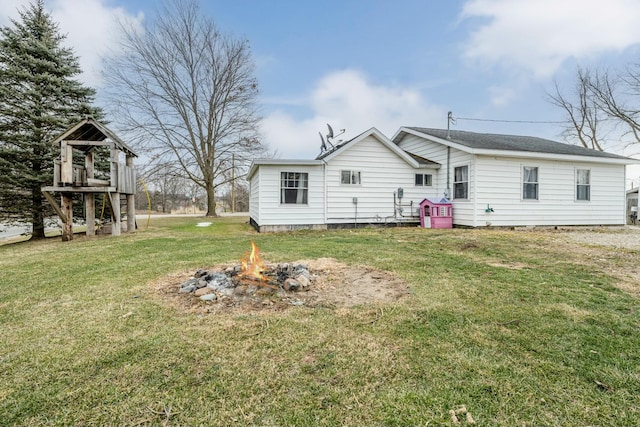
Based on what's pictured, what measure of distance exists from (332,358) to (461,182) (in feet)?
34.6

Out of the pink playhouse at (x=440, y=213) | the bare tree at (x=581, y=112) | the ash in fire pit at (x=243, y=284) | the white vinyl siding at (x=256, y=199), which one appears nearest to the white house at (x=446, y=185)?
the white vinyl siding at (x=256, y=199)

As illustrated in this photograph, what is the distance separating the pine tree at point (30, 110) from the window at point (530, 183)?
16614 mm

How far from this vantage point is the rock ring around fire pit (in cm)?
322

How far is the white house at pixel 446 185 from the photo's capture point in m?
10.7

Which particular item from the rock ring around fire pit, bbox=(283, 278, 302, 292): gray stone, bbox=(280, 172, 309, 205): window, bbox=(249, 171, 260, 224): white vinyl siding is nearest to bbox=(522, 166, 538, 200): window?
bbox=(280, 172, 309, 205): window

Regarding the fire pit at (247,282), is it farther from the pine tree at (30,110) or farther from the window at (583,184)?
the window at (583,184)

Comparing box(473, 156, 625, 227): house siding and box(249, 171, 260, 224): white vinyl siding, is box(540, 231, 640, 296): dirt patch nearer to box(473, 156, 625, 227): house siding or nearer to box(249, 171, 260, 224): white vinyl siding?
box(473, 156, 625, 227): house siding

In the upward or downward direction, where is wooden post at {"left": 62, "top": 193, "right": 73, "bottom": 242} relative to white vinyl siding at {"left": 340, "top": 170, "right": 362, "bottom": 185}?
downward

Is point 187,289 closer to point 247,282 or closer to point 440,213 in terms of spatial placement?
point 247,282

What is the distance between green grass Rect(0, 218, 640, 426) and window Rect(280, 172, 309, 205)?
7198 millimetres

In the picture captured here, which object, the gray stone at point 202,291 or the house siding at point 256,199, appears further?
the house siding at point 256,199

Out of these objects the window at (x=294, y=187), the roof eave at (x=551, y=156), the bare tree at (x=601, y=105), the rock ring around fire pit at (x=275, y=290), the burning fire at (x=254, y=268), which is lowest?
the rock ring around fire pit at (x=275, y=290)

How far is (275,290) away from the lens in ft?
11.7

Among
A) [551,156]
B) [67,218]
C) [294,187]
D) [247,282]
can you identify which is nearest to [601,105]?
[551,156]
